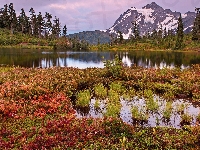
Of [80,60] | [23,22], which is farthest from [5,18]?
[80,60]

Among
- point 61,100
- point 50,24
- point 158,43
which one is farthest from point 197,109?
point 50,24

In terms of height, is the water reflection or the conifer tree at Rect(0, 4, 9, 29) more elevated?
the conifer tree at Rect(0, 4, 9, 29)

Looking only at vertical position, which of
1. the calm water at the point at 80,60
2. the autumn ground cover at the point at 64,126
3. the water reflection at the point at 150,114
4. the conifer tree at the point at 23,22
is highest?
the conifer tree at the point at 23,22

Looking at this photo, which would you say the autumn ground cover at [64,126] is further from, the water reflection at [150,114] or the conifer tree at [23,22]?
the conifer tree at [23,22]

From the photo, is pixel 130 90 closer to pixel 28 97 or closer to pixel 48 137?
pixel 28 97

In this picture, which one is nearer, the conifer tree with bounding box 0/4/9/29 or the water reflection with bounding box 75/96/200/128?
the water reflection with bounding box 75/96/200/128

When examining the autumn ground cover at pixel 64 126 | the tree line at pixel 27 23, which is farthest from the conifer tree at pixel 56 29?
the autumn ground cover at pixel 64 126

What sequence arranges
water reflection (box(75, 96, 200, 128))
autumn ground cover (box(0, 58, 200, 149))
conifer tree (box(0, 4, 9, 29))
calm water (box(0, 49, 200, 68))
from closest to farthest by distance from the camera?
autumn ground cover (box(0, 58, 200, 149)) < water reflection (box(75, 96, 200, 128)) < calm water (box(0, 49, 200, 68)) < conifer tree (box(0, 4, 9, 29))

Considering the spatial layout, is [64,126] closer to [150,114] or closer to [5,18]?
[150,114]

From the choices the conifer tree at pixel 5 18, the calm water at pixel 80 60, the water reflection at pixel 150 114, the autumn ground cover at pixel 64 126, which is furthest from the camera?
the conifer tree at pixel 5 18

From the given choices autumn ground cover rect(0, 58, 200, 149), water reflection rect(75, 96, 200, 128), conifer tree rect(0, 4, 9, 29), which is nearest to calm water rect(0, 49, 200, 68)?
autumn ground cover rect(0, 58, 200, 149)

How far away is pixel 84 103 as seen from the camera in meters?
17.7

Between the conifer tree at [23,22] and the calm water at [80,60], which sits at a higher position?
the conifer tree at [23,22]

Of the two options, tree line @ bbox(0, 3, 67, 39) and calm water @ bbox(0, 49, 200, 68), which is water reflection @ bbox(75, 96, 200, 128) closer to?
calm water @ bbox(0, 49, 200, 68)
